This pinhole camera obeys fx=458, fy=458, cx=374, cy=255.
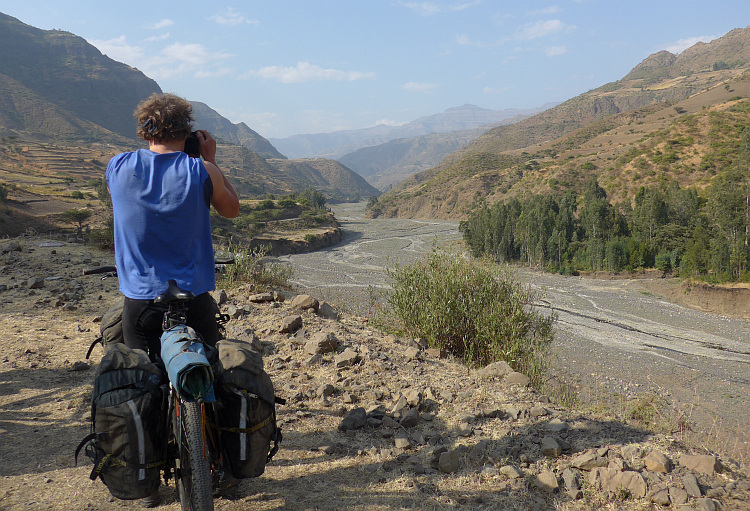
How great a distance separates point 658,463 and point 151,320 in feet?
9.83

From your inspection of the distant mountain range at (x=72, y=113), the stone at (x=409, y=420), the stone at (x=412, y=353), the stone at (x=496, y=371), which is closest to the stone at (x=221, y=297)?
the stone at (x=412, y=353)

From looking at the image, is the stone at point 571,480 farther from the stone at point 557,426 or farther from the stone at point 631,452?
the stone at point 557,426

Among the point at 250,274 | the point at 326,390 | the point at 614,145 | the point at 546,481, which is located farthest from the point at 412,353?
the point at 614,145

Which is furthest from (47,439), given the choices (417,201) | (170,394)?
(417,201)

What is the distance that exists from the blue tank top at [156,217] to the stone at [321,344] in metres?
3.32

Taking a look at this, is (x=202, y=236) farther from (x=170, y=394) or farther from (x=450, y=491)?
(x=450, y=491)

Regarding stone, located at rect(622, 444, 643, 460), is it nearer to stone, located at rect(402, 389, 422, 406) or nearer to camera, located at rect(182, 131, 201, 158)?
stone, located at rect(402, 389, 422, 406)

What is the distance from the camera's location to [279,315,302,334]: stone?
593 centimetres

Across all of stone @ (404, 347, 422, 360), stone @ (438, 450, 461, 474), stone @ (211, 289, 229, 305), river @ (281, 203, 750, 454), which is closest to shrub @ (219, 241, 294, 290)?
stone @ (211, 289, 229, 305)

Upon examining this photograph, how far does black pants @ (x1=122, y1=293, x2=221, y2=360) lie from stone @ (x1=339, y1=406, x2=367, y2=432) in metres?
1.73

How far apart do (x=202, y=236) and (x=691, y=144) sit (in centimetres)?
6268

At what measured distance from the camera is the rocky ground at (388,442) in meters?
2.62

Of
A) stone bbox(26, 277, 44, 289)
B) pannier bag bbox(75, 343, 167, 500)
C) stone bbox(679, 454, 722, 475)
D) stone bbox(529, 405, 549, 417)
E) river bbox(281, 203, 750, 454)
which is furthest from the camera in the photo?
river bbox(281, 203, 750, 454)

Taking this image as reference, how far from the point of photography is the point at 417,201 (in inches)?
3671
